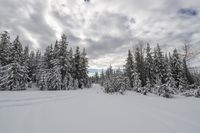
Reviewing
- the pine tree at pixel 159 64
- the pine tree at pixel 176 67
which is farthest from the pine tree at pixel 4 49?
the pine tree at pixel 176 67

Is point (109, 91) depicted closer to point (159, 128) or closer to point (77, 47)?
point (159, 128)

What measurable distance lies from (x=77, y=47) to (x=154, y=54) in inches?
884

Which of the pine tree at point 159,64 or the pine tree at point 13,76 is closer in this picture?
the pine tree at point 13,76

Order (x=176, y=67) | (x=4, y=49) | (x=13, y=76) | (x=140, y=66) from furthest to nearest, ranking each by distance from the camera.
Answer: (x=140, y=66) < (x=176, y=67) < (x=4, y=49) < (x=13, y=76)

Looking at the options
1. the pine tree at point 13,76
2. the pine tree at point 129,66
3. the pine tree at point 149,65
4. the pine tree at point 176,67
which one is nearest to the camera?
the pine tree at point 13,76

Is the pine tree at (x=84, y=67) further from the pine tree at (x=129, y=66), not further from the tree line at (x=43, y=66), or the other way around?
the pine tree at (x=129, y=66)

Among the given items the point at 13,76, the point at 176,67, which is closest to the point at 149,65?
the point at 176,67

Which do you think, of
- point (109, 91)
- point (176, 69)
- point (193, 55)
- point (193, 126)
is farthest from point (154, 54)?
point (193, 126)

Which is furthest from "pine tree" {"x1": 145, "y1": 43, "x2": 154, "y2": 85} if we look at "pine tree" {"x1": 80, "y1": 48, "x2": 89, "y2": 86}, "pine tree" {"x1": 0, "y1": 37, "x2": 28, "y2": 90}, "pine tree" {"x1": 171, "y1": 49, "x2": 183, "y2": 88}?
"pine tree" {"x1": 0, "y1": 37, "x2": 28, "y2": 90}

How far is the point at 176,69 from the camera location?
33.7 m

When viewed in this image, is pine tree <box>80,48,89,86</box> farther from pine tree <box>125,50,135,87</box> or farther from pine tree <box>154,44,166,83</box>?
pine tree <box>154,44,166,83</box>

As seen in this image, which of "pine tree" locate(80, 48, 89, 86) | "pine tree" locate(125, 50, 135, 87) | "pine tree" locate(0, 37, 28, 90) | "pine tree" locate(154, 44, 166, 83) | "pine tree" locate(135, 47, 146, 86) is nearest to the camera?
"pine tree" locate(0, 37, 28, 90)

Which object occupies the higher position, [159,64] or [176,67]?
[159,64]

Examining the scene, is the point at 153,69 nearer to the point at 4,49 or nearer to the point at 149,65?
the point at 149,65
